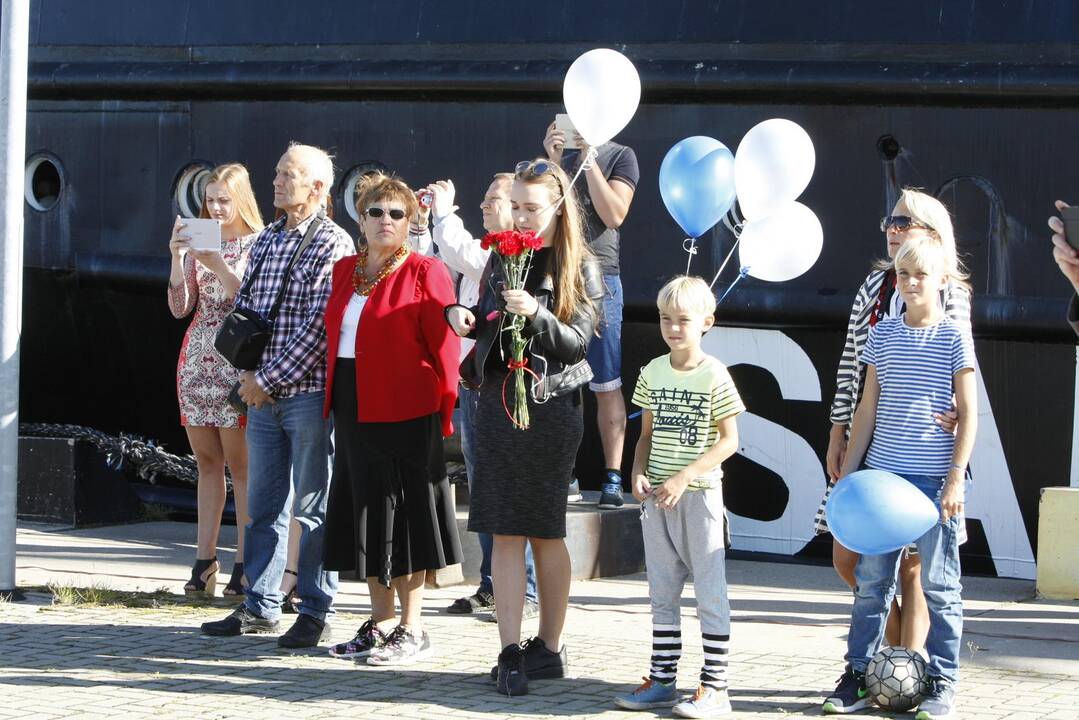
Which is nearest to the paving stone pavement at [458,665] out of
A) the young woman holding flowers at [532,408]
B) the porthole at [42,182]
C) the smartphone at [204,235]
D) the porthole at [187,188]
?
the young woman holding flowers at [532,408]

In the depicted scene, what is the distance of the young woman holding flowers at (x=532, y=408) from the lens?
4.97 m

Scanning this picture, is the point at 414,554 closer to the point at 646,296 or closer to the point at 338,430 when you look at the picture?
the point at 338,430

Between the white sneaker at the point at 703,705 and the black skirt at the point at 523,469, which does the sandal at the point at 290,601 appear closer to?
the black skirt at the point at 523,469

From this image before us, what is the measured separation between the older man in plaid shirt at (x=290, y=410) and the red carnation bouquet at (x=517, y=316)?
3.24 feet

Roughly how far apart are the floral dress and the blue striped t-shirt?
2.70 m

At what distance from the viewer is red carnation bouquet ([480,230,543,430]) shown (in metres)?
4.89

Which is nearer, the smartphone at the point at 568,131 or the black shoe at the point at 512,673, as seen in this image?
the black shoe at the point at 512,673

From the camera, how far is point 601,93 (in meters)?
5.79

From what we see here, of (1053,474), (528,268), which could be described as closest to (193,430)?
(528,268)

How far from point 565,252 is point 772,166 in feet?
3.27

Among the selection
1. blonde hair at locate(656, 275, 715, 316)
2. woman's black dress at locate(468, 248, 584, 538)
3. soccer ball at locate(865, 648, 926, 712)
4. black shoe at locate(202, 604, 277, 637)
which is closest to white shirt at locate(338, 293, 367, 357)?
woman's black dress at locate(468, 248, 584, 538)

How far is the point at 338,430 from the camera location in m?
5.45

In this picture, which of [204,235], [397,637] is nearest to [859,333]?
[397,637]

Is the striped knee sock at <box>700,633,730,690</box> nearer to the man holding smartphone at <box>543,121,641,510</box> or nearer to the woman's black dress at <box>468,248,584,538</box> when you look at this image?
the woman's black dress at <box>468,248,584,538</box>
